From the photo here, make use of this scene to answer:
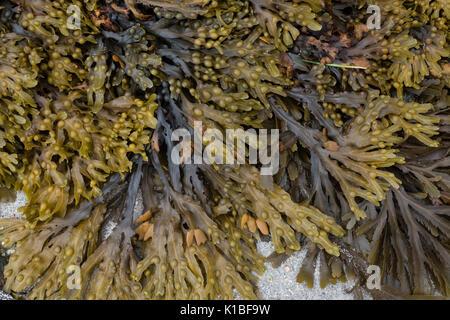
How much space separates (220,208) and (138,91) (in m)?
0.71

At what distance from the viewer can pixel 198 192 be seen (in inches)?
74.4

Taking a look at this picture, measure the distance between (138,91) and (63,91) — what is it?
0.35 m

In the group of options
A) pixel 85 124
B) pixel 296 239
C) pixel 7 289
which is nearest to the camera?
pixel 85 124

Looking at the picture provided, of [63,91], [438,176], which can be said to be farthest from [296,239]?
[63,91]

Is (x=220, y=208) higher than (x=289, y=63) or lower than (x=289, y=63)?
lower

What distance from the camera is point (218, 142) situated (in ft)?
5.66

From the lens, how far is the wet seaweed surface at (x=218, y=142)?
171 centimetres

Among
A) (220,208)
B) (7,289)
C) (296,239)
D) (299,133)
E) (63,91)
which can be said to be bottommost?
(7,289)

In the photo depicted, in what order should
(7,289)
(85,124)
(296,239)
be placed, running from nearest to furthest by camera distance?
(85,124)
(7,289)
(296,239)

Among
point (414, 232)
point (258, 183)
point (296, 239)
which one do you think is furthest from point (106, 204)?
point (414, 232)

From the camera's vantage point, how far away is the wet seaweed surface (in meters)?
1.71
